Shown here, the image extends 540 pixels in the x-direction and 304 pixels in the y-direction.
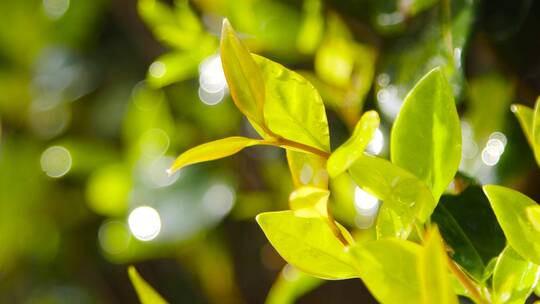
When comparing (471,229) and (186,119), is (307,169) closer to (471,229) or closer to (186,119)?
(471,229)

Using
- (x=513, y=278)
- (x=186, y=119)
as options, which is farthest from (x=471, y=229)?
(x=186, y=119)

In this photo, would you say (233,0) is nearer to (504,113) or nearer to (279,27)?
(279,27)

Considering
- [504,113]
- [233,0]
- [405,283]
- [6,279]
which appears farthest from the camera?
[6,279]

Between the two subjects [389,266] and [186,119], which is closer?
[389,266]

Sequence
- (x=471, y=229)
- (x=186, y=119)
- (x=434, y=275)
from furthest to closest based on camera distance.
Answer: (x=186, y=119) → (x=471, y=229) → (x=434, y=275)

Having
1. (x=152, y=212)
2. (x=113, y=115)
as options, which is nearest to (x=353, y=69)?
(x=152, y=212)

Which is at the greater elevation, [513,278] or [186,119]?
[513,278]
